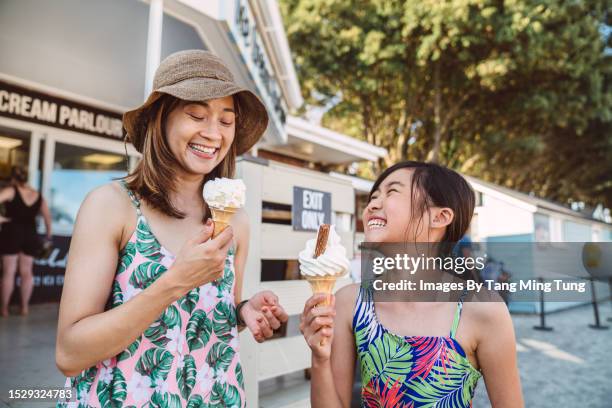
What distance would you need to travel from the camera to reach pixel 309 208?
3324mm

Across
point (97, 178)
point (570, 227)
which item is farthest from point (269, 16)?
point (570, 227)

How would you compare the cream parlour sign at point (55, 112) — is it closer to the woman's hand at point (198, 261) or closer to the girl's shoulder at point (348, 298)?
the girl's shoulder at point (348, 298)

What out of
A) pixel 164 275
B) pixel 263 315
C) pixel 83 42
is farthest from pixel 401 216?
pixel 83 42

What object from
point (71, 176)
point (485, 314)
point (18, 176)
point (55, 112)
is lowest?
point (485, 314)

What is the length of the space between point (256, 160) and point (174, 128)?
1348 millimetres

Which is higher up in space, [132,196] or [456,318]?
[132,196]

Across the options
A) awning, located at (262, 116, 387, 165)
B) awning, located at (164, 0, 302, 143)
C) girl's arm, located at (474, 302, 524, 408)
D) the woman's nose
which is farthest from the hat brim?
awning, located at (262, 116, 387, 165)

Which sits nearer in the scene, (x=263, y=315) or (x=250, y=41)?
(x=263, y=315)

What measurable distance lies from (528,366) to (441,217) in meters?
4.74

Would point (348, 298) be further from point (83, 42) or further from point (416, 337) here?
point (83, 42)

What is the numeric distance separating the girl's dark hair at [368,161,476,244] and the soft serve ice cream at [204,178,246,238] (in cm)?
79

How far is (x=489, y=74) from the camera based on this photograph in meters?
11.8

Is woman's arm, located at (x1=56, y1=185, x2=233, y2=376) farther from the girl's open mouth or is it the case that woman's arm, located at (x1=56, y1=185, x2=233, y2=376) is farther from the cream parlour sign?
the cream parlour sign

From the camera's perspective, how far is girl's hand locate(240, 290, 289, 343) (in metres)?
1.57
